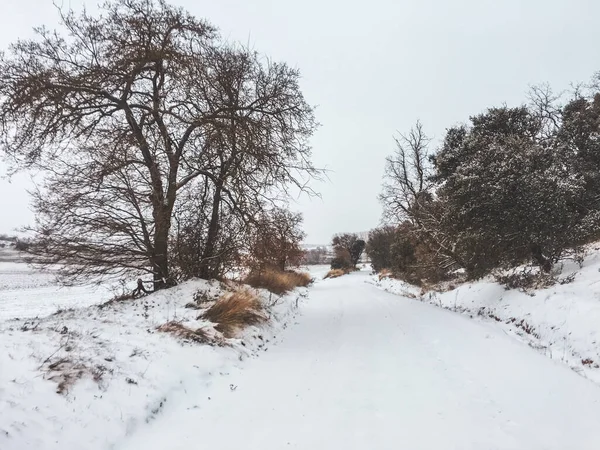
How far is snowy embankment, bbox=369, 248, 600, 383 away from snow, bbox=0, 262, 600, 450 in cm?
9

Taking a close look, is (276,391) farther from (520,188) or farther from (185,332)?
(520,188)

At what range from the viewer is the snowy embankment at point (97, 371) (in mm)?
2871

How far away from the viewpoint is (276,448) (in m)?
3.08

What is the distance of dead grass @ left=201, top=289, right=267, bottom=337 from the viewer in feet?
21.5

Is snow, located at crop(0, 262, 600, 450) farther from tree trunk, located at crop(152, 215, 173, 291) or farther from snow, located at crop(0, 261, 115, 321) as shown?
snow, located at crop(0, 261, 115, 321)

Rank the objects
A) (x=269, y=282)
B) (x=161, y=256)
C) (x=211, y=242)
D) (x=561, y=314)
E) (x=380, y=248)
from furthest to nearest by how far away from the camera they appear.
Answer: (x=380, y=248) → (x=269, y=282) → (x=211, y=242) → (x=161, y=256) → (x=561, y=314)

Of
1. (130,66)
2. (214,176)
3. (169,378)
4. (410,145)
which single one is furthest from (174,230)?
(410,145)

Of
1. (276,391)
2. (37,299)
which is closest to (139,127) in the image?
(276,391)

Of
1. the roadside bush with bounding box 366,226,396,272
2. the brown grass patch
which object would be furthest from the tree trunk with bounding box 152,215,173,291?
the roadside bush with bounding box 366,226,396,272

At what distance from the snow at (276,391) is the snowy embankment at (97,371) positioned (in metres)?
0.01

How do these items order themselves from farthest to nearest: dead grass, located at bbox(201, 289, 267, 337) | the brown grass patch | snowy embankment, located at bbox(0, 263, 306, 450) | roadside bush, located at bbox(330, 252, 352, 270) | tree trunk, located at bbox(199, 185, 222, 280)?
roadside bush, located at bbox(330, 252, 352, 270), tree trunk, located at bbox(199, 185, 222, 280), dead grass, located at bbox(201, 289, 267, 337), the brown grass patch, snowy embankment, located at bbox(0, 263, 306, 450)

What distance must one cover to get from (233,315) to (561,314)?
20.7 feet

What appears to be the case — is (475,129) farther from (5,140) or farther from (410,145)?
(5,140)

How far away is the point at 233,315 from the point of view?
7031 millimetres
